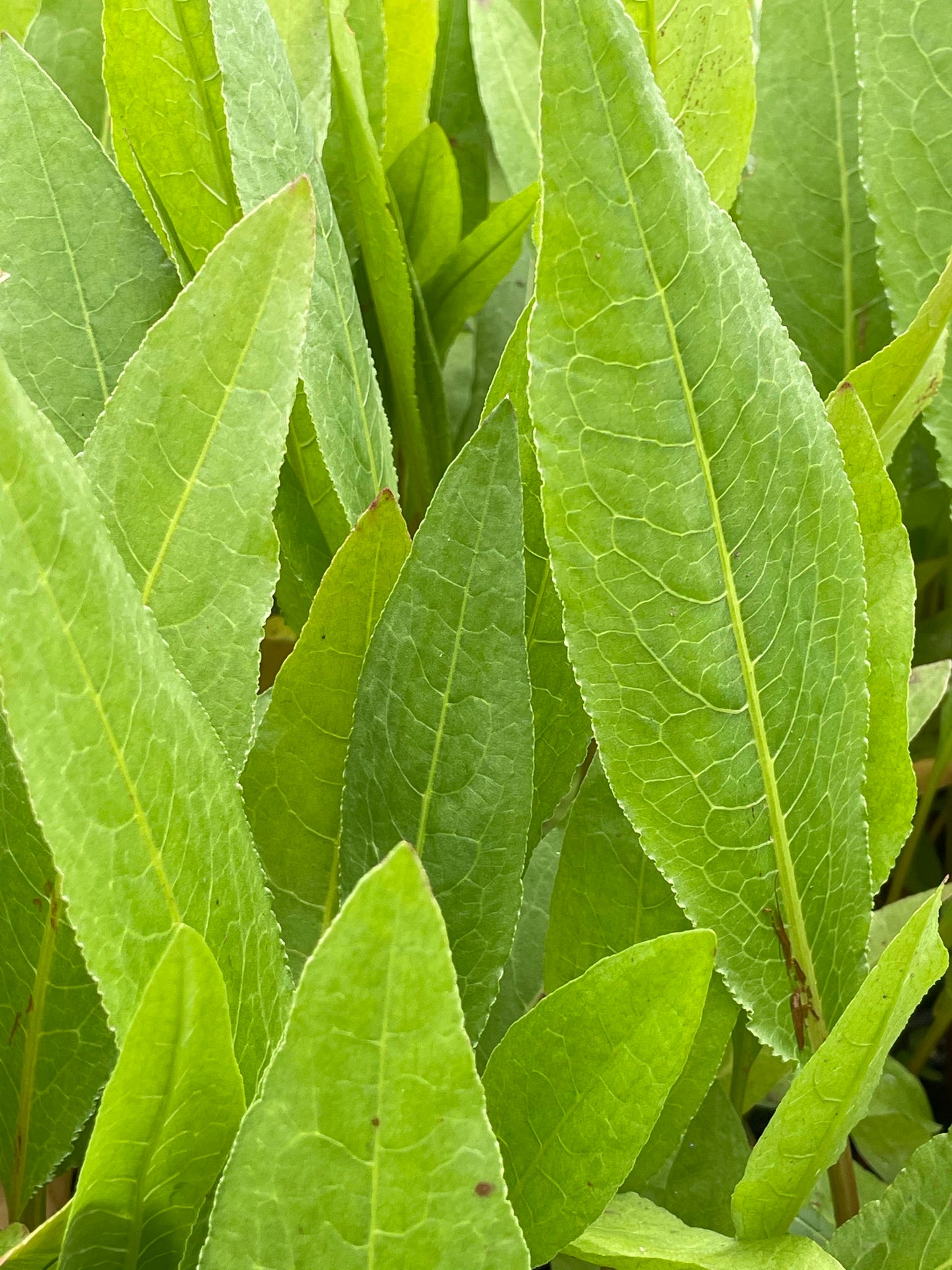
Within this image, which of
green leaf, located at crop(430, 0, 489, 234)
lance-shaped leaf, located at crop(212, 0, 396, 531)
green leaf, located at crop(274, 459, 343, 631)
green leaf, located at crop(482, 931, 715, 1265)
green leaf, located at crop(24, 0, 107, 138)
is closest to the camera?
green leaf, located at crop(482, 931, 715, 1265)

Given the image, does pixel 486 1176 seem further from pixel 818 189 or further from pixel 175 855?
pixel 818 189

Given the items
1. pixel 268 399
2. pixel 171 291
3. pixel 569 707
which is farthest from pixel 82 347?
pixel 569 707

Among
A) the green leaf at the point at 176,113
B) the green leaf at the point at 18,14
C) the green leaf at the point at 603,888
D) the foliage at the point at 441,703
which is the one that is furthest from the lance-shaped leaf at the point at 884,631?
the green leaf at the point at 18,14

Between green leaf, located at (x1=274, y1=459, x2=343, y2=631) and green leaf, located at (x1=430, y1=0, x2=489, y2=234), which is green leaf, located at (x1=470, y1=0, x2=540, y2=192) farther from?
green leaf, located at (x1=274, y1=459, x2=343, y2=631)

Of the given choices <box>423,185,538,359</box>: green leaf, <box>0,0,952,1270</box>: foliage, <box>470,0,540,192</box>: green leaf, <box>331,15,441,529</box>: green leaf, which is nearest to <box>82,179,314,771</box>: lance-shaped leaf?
<box>0,0,952,1270</box>: foliage

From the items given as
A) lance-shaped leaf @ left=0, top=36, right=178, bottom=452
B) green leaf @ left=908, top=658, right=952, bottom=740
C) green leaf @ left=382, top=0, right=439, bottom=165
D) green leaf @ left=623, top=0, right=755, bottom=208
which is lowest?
green leaf @ left=908, top=658, right=952, bottom=740

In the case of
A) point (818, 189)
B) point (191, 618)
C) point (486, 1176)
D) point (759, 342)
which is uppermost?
point (818, 189)
